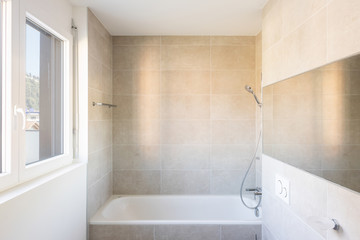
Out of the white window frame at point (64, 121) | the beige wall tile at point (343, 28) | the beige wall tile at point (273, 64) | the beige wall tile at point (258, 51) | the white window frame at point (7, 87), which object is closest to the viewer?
the beige wall tile at point (343, 28)

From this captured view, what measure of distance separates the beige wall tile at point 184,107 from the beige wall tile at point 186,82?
74 mm

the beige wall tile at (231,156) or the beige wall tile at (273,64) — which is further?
the beige wall tile at (231,156)

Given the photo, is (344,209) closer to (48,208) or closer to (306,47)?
(306,47)

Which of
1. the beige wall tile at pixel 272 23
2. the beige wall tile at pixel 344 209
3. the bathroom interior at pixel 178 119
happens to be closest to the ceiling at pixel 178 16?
the bathroom interior at pixel 178 119

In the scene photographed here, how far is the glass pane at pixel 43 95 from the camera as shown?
1.59 meters

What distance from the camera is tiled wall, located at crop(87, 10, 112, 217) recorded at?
222 centimetres

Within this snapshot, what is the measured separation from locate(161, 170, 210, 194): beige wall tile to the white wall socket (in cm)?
120

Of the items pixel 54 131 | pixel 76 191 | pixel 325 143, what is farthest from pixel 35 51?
pixel 325 143

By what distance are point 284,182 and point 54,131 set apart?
180 centimetres

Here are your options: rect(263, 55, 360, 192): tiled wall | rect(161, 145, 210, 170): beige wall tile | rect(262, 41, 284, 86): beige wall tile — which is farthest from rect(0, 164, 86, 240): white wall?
rect(262, 41, 284, 86): beige wall tile

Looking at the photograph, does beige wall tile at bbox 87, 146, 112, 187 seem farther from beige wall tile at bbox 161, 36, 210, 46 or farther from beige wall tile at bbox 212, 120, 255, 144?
beige wall tile at bbox 161, 36, 210, 46

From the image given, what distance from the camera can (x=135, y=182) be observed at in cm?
291

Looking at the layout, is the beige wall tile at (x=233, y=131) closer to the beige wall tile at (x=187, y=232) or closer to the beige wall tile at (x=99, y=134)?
the beige wall tile at (x=187, y=232)

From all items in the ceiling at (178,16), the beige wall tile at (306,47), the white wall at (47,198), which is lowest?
the white wall at (47,198)
